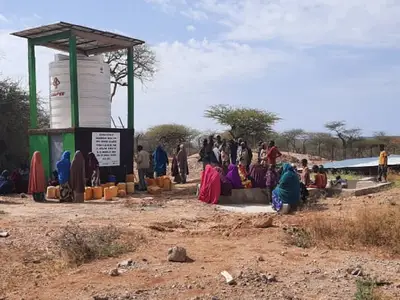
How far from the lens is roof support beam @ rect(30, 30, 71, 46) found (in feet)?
46.6

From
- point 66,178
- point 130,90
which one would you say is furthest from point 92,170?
point 130,90

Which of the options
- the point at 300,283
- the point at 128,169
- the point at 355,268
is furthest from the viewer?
the point at 128,169

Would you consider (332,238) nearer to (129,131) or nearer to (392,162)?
(129,131)

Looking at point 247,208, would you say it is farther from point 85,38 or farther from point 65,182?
point 85,38

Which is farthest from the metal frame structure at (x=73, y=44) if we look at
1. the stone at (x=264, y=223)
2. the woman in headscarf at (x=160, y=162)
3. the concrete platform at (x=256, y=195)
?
the stone at (x=264, y=223)

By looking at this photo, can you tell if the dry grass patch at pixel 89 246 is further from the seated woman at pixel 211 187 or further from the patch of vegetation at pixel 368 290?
the seated woman at pixel 211 187

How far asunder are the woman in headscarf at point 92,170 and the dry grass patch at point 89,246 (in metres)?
6.48

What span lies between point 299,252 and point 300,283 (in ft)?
4.58

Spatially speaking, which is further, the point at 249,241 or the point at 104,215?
the point at 104,215

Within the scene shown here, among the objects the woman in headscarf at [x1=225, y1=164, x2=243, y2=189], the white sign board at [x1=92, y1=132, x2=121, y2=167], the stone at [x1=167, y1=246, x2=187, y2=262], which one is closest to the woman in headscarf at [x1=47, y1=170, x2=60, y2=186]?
the white sign board at [x1=92, y1=132, x2=121, y2=167]

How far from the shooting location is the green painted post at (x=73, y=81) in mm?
14047

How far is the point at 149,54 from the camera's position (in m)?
32.2

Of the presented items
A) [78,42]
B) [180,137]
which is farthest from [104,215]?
[180,137]

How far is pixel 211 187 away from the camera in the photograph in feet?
39.1
